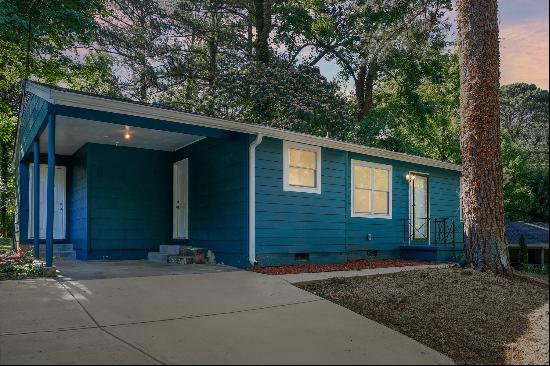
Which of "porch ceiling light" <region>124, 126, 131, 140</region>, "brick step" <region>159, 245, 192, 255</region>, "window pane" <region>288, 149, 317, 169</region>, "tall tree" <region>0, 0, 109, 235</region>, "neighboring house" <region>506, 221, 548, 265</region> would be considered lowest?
"neighboring house" <region>506, 221, 548, 265</region>

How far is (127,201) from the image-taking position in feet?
33.3

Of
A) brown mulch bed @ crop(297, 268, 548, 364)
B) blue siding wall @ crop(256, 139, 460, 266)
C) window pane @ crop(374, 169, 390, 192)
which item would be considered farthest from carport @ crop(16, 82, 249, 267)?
window pane @ crop(374, 169, 390, 192)

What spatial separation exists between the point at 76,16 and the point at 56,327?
44.5ft

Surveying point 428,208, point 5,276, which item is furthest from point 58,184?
point 428,208

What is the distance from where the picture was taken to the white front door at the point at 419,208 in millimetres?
12344

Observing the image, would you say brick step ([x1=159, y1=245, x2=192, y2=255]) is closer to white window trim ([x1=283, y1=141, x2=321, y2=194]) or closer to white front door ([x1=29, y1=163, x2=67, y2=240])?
white window trim ([x1=283, y1=141, x2=321, y2=194])

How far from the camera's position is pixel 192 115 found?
25.5 feet

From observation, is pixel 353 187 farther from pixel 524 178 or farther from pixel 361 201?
pixel 524 178

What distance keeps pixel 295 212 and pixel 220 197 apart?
1.52 metres

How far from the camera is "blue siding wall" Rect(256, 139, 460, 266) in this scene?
8555 millimetres

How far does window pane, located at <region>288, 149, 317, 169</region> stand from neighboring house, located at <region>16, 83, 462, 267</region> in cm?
3

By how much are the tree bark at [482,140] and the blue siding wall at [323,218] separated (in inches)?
111

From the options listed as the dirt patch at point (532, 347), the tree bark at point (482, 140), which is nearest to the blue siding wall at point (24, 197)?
the tree bark at point (482, 140)

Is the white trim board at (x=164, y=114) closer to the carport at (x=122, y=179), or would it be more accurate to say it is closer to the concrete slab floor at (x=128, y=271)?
the carport at (x=122, y=179)
